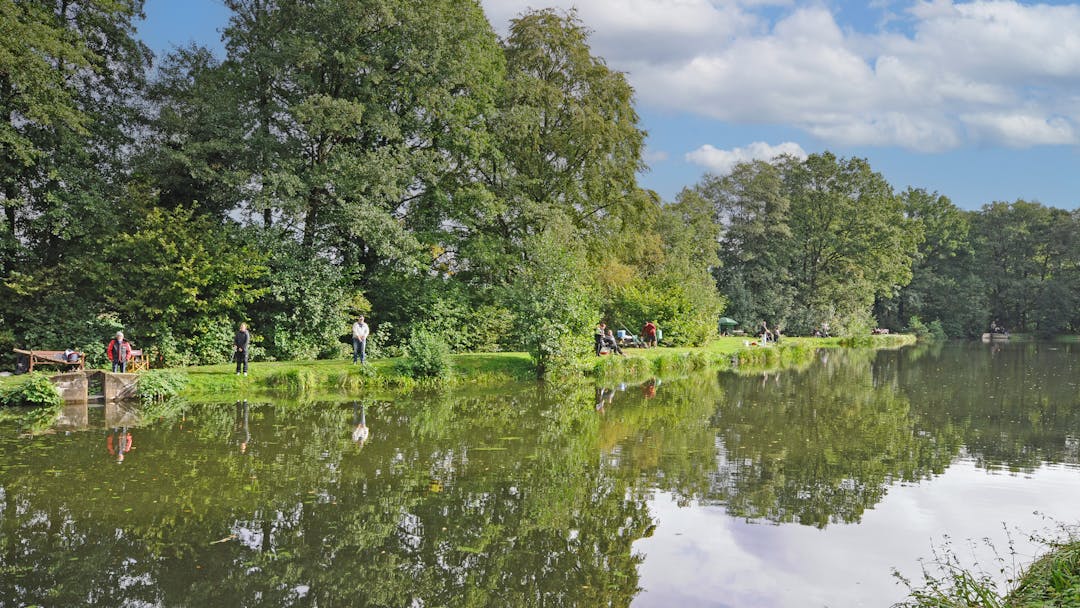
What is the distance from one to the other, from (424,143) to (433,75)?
2827 mm

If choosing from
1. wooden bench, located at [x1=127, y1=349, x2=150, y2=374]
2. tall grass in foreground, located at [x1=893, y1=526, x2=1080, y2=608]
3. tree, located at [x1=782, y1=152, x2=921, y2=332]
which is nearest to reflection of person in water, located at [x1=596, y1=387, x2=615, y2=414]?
tall grass in foreground, located at [x1=893, y1=526, x2=1080, y2=608]

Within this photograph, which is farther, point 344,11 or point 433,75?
point 433,75

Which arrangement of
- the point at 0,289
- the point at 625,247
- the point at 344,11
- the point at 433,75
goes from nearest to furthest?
the point at 0,289, the point at 344,11, the point at 433,75, the point at 625,247

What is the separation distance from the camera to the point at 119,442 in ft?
43.7

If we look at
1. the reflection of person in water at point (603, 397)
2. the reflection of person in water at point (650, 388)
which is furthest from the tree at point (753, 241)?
the reflection of person in water at point (603, 397)

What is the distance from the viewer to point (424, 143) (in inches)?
1148

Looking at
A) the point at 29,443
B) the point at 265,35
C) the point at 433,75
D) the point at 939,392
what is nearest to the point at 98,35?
the point at 265,35

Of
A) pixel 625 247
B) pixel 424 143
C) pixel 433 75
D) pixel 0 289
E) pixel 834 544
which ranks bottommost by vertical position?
pixel 834 544

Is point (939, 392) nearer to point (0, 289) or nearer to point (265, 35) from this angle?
point (265, 35)

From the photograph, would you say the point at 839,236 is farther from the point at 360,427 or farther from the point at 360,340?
the point at 360,427

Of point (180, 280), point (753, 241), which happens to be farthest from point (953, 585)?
point (753, 241)

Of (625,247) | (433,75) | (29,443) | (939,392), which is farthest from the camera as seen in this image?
(625,247)

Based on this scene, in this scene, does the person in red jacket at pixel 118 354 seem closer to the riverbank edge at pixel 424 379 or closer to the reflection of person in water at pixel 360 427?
the riverbank edge at pixel 424 379

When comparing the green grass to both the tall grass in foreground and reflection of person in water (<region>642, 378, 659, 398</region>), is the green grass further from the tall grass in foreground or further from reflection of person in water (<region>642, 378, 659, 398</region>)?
reflection of person in water (<region>642, 378, 659, 398</region>)
